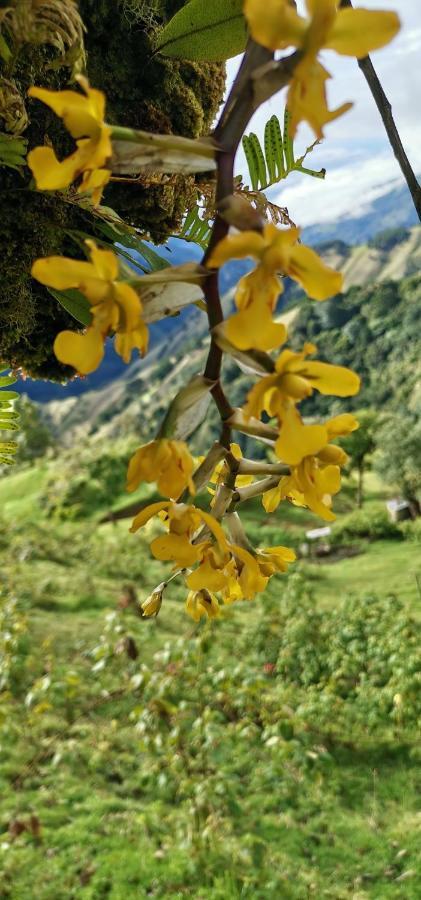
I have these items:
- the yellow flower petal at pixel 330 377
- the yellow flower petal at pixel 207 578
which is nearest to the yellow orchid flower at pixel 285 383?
the yellow flower petal at pixel 330 377

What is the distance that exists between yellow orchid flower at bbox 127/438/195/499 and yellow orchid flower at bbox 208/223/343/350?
0.23 ft

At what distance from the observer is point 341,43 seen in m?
0.29

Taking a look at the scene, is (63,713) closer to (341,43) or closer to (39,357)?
(39,357)

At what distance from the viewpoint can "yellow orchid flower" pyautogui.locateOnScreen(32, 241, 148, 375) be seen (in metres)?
0.31

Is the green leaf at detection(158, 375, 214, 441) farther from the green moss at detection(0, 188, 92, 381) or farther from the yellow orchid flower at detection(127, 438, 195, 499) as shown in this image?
the green moss at detection(0, 188, 92, 381)

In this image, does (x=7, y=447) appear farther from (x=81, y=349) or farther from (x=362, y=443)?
(x=362, y=443)

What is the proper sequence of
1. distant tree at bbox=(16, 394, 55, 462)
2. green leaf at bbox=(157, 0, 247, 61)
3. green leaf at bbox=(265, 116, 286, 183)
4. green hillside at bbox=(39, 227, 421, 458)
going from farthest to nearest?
green hillside at bbox=(39, 227, 421, 458)
distant tree at bbox=(16, 394, 55, 462)
green leaf at bbox=(265, 116, 286, 183)
green leaf at bbox=(157, 0, 247, 61)

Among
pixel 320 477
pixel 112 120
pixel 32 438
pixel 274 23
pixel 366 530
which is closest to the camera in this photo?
pixel 274 23

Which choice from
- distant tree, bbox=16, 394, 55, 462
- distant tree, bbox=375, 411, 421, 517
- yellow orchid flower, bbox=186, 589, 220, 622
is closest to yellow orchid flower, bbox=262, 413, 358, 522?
yellow orchid flower, bbox=186, 589, 220, 622

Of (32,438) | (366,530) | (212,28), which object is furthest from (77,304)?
(32,438)

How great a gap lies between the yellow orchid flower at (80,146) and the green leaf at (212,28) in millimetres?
243

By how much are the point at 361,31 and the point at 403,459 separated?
1630 centimetres

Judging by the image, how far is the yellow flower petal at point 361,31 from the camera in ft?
0.92

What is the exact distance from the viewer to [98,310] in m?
0.32
